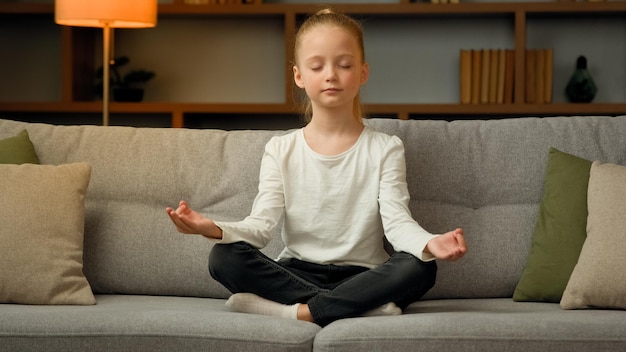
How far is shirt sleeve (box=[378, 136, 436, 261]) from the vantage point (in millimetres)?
2128

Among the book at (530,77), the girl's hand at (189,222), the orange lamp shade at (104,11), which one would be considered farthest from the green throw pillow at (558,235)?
the book at (530,77)

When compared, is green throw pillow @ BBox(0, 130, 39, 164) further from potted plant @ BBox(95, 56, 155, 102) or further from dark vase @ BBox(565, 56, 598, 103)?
dark vase @ BBox(565, 56, 598, 103)

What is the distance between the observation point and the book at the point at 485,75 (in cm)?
457

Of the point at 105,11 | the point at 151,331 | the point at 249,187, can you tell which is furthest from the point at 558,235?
the point at 105,11

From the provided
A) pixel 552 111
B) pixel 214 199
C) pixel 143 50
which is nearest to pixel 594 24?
pixel 552 111

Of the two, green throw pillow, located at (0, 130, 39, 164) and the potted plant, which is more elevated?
the potted plant

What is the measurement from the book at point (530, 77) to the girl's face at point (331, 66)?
232 cm

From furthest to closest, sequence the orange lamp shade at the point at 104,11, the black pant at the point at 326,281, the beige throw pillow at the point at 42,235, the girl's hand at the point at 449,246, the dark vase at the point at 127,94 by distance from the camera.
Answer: the dark vase at the point at 127,94
the orange lamp shade at the point at 104,11
the beige throw pillow at the point at 42,235
the black pant at the point at 326,281
the girl's hand at the point at 449,246

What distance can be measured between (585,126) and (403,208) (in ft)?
1.89

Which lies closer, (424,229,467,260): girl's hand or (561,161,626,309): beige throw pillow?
(424,229,467,260): girl's hand

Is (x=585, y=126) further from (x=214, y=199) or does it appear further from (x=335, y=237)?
(x=214, y=199)

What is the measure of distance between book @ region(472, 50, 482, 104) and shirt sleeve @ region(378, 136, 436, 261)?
2270mm

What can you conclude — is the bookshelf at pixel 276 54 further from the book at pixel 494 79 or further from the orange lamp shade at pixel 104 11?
the orange lamp shade at pixel 104 11

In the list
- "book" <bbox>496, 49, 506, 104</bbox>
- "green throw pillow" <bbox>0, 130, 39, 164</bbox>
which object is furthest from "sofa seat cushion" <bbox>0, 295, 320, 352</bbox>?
"book" <bbox>496, 49, 506, 104</bbox>
